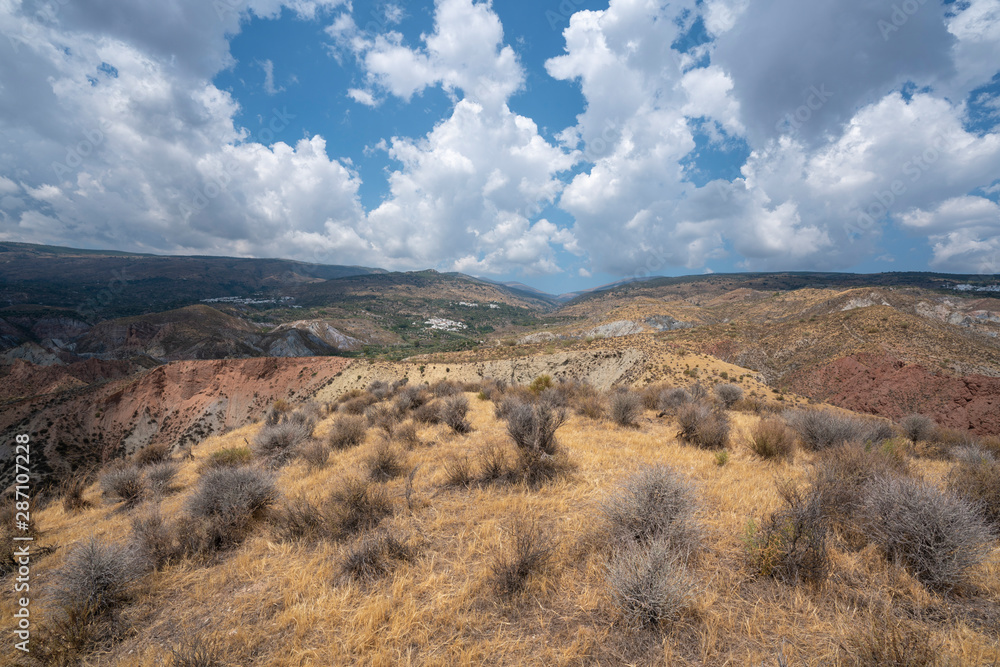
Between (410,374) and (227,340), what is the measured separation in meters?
66.1

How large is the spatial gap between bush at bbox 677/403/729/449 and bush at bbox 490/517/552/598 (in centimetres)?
558

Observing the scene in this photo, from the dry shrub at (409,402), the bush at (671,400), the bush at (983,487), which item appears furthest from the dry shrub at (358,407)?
the bush at (983,487)

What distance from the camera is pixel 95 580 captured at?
3643 millimetres

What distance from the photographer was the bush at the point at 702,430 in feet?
Answer: 24.9

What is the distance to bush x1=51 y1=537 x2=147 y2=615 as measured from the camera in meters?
3.50

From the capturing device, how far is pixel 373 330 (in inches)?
4508

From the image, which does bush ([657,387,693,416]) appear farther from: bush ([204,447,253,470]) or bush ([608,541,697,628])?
bush ([204,447,253,470])

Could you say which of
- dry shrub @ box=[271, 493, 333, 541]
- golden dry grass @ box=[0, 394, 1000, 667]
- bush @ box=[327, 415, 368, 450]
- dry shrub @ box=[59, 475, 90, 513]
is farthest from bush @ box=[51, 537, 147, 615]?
dry shrub @ box=[59, 475, 90, 513]

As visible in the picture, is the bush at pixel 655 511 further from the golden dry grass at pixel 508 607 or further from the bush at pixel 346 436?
the bush at pixel 346 436

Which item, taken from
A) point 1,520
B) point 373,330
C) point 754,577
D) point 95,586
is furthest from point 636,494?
point 373,330

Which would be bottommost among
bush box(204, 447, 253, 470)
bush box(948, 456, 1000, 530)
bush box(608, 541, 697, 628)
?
bush box(204, 447, 253, 470)

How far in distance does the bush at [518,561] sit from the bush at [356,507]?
202 cm

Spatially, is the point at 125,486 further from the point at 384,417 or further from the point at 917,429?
the point at 917,429

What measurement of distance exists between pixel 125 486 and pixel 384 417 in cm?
600
